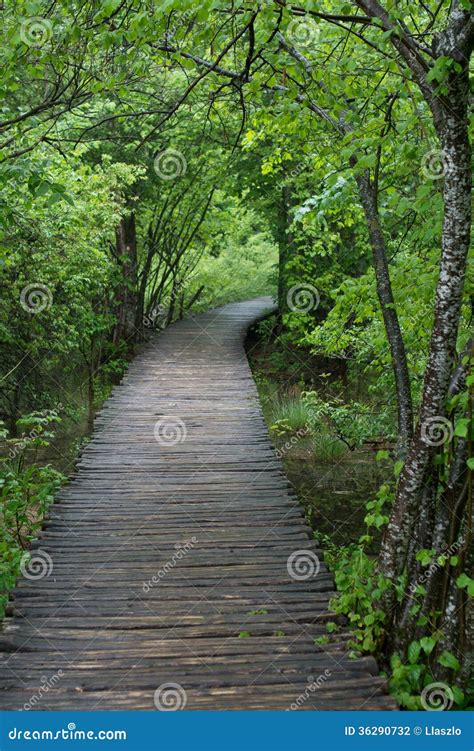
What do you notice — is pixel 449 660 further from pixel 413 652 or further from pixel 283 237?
pixel 283 237

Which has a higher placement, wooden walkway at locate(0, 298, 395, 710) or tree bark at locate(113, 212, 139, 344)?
tree bark at locate(113, 212, 139, 344)

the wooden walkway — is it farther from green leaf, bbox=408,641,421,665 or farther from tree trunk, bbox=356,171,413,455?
tree trunk, bbox=356,171,413,455

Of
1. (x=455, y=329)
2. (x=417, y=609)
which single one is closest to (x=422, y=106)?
(x=455, y=329)

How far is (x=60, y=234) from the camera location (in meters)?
8.20

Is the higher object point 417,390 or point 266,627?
point 417,390

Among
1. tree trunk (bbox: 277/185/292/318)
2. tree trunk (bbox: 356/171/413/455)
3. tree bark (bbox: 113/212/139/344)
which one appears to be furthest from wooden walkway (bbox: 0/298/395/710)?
tree trunk (bbox: 277/185/292/318)

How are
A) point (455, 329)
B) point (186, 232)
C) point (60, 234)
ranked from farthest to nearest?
1. point (186, 232)
2. point (60, 234)
3. point (455, 329)

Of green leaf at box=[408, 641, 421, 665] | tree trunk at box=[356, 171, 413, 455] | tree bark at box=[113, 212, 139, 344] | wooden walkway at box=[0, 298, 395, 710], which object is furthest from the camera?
tree bark at box=[113, 212, 139, 344]

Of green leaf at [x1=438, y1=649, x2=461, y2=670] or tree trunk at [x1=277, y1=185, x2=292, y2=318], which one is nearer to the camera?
green leaf at [x1=438, y1=649, x2=461, y2=670]

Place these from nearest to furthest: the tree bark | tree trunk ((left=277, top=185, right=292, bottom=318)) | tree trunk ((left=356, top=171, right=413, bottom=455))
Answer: tree trunk ((left=356, top=171, right=413, bottom=455)), tree trunk ((left=277, top=185, right=292, bottom=318)), the tree bark

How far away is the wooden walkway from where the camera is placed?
11.1 ft

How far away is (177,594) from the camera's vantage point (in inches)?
171

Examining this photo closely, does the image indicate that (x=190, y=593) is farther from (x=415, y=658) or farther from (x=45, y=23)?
(x=45, y=23)

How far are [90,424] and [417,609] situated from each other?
343 inches
